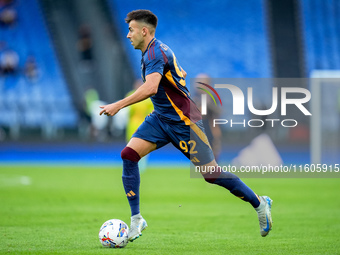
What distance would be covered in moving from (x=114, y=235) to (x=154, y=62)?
190 cm

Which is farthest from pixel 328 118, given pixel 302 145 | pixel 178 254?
pixel 178 254

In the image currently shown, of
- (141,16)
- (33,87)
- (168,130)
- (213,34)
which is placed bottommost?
(33,87)

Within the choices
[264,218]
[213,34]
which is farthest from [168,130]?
[213,34]

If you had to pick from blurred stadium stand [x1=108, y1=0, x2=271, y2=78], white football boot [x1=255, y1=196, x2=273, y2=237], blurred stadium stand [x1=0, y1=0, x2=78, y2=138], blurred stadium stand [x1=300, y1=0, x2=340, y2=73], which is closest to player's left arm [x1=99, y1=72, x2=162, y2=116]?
white football boot [x1=255, y1=196, x2=273, y2=237]

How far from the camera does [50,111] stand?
26.8 m

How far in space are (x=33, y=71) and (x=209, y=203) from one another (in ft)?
63.7

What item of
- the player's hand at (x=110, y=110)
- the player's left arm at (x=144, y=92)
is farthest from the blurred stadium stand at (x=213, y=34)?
the player's hand at (x=110, y=110)

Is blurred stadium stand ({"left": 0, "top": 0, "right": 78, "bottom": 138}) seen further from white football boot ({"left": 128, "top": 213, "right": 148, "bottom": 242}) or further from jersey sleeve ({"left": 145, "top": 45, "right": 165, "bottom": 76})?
jersey sleeve ({"left": 145, "top": 45, "right": 165, "bottom": 76})

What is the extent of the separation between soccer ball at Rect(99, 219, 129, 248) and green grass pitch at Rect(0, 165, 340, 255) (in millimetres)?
114

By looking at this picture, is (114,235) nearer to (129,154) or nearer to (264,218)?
(129,154)

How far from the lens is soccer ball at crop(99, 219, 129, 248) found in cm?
636

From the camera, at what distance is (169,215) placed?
958 cm

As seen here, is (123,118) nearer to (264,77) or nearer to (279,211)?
(264,77)

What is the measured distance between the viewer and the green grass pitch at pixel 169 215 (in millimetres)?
6539
